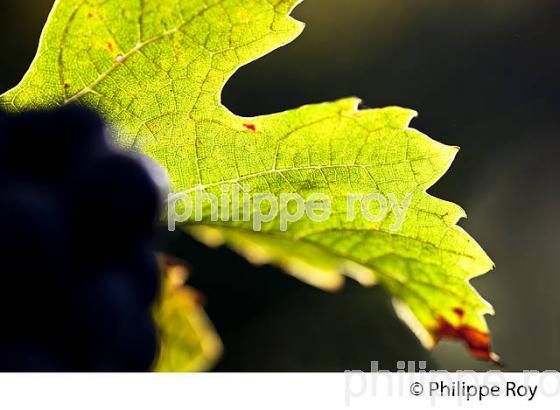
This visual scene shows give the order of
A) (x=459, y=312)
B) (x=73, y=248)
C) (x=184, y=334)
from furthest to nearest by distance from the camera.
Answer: (x=184, y=334) < (x=459, y=312) < (x=73, y=248)

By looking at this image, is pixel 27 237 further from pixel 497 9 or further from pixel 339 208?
pixel 497 9

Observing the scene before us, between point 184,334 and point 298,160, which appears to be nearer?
point 298,160

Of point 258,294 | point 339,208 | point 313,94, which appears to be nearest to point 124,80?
point 339,208

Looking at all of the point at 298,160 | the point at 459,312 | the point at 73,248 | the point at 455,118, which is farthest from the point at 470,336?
the point at 455,118

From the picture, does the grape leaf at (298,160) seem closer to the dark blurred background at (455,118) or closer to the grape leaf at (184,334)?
the grape leaf at (184,334)

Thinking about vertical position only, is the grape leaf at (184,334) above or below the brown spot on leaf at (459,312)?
below

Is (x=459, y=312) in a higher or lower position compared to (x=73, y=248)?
lower

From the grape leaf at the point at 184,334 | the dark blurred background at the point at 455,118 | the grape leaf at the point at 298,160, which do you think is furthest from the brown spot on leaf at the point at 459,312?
the dark blurred background at the point at 455,118

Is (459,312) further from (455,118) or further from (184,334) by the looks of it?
(455,118)
